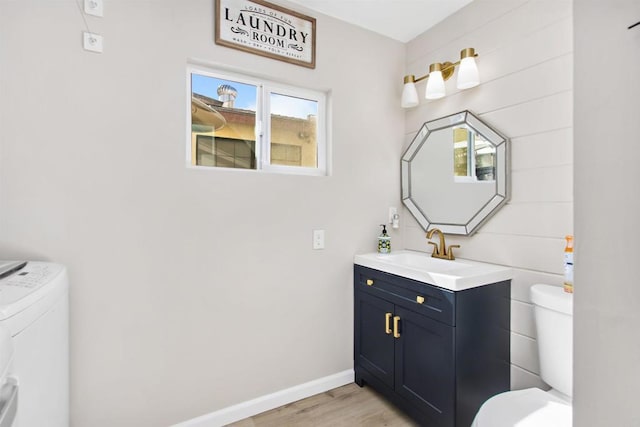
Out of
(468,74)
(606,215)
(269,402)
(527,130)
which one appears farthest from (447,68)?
(269,402)

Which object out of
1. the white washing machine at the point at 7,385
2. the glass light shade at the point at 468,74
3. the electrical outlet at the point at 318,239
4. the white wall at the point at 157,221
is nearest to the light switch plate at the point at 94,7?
the white wall at the point at 157,221

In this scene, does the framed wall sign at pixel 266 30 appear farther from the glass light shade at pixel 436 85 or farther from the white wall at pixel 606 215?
the white wall at pixel 606 215

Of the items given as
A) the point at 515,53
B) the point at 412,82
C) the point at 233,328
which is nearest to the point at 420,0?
the point at 412,82

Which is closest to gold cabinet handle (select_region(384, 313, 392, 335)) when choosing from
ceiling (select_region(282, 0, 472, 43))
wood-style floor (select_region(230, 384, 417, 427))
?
wood-style floor (select_region(230, 384, 417, 427))

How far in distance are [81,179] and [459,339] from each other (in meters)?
1.89

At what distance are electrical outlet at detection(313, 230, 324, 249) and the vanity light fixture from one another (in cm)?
110

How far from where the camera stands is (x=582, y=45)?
0.40 m

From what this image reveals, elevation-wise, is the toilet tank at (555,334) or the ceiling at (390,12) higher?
the ceiling at (390,12)

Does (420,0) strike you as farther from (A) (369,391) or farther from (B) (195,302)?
(A) (369,391)

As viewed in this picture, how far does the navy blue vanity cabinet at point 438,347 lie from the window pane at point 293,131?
90 centimetres

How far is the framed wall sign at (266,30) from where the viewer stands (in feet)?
5.57

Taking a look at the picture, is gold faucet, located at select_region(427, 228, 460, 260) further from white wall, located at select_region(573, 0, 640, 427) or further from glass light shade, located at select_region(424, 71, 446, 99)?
white wall, located at select_region(573, 0, 640, 427)

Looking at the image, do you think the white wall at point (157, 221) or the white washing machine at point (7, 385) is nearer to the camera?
the white washing machine at point (7, 385)

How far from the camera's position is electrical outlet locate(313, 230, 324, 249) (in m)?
1.98
